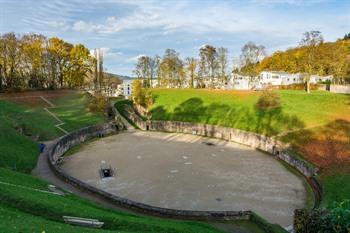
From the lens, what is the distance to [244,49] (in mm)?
72312

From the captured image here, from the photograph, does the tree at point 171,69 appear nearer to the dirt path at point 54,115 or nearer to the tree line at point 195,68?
the tree line at point 195,68

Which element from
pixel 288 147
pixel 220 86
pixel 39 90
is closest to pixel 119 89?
pixel 220 86

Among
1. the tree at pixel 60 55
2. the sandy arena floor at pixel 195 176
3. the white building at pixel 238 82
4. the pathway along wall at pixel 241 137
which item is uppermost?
the tree at pixel 60 55

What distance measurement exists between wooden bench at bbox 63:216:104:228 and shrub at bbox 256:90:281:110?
33.7 metres

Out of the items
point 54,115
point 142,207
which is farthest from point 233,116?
point 142,207

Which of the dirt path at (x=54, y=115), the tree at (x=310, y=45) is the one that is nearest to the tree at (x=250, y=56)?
the tree at (x=310, y=45)

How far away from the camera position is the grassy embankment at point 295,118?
73.5ft

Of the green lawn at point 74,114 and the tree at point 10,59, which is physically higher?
the tree at point 10,59

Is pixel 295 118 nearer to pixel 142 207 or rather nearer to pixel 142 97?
pixel 142 207

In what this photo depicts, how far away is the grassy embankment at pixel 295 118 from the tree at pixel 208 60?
58.4ft

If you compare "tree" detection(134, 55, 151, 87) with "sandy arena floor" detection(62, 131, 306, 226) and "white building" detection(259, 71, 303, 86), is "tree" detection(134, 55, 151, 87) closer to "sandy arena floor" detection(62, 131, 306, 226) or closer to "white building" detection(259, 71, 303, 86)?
"white building" detection(259, 71, 303, 86)

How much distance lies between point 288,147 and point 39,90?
151 ft

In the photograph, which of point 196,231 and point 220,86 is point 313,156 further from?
point 220,86

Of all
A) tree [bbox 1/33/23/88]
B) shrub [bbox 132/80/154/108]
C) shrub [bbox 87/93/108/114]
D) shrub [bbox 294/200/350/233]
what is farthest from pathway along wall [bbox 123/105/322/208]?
tree [bbox 1/33/23/88]
